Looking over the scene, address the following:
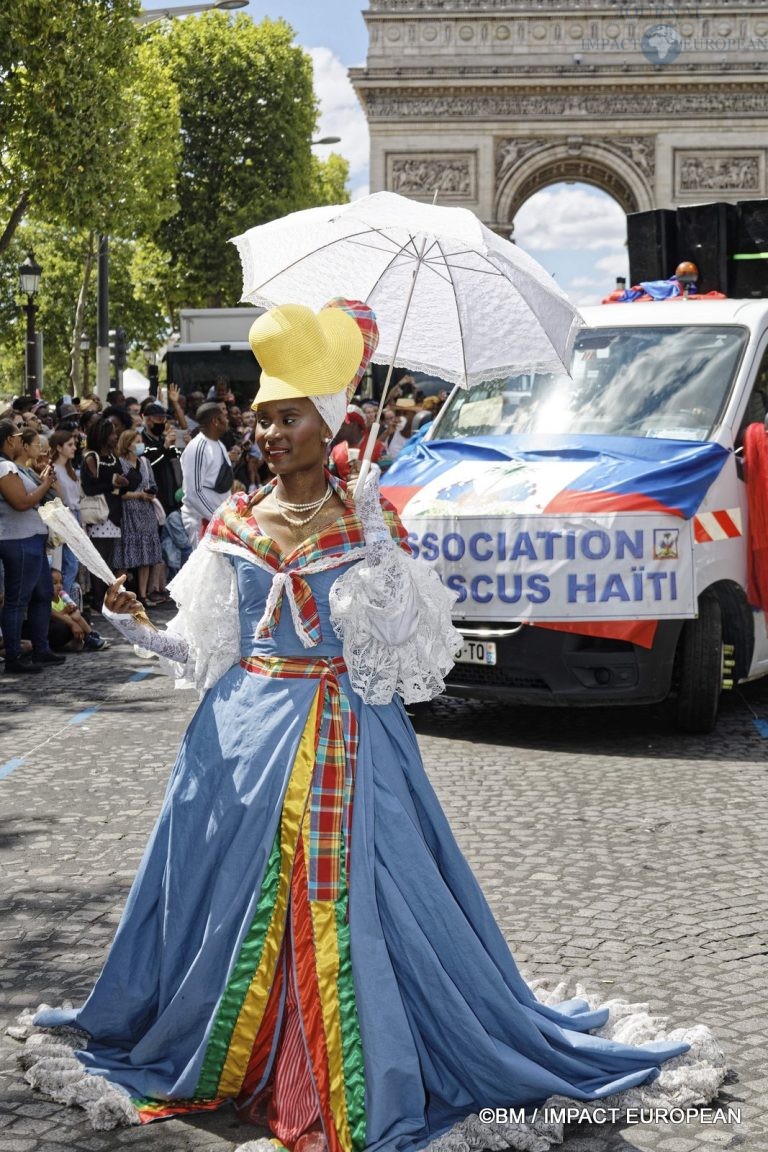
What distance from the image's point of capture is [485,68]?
159ft

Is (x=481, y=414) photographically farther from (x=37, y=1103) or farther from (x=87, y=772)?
(x=37, y=1103)

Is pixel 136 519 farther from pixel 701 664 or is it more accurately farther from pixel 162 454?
pixel 701 664

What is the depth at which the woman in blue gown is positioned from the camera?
138 inches

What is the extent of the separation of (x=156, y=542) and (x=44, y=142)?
6.78 m

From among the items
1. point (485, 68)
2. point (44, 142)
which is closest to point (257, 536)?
point (44, 142)

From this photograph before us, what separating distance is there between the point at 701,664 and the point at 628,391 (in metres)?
1.53

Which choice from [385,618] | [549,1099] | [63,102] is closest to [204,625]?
[385,618]

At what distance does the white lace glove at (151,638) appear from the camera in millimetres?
3740

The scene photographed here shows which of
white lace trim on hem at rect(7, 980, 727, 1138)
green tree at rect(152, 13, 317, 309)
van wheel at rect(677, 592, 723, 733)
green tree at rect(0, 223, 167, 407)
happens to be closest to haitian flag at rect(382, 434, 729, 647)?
van wheel at rect(677, 592, 723, 733)

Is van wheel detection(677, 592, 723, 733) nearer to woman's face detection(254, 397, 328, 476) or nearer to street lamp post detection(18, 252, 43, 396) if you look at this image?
woman's face detection(254, 397, 328, 476)

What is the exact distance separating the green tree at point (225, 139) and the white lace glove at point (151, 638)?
156 ft

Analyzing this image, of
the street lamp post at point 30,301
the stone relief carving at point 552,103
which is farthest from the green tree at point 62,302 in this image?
the street lamp post at point 30,301

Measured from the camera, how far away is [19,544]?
10.9m

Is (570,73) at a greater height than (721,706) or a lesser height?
greater
